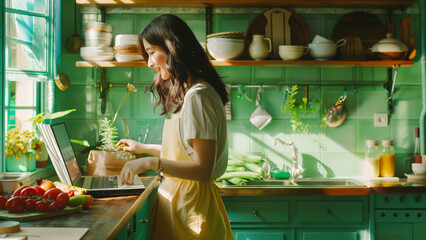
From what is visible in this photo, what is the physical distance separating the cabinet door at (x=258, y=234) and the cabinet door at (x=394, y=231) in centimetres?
60

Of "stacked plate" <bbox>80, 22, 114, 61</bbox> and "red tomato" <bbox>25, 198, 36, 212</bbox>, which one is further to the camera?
"stacked plate" <bbox>80, 22, 114, 61</bbox>

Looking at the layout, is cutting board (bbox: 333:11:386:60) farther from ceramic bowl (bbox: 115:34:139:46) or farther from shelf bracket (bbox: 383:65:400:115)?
ceramic bowl (bbox: 115:34:139:46)

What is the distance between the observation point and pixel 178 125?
184 centimetres

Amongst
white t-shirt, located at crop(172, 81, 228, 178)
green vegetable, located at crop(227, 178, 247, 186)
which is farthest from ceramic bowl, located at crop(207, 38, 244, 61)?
white t-shirt, located at crop(172, 81, 228, 178)

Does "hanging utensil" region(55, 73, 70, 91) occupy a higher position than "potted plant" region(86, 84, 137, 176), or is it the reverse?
"hanging utensil" region(55, 73, 70, 91)

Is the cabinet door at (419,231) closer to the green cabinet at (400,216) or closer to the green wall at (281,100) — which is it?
the green cabinet at (400,216)

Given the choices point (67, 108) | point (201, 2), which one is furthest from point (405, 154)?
point (67, 108)

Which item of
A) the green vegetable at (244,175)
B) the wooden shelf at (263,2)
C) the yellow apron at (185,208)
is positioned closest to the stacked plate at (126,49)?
the wooden shelf at (263,2)

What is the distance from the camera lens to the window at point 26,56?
280 centimetres

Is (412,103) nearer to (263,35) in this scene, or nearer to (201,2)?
(263,35)

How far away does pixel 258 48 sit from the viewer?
3.19 metres

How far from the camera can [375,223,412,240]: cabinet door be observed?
3025mm

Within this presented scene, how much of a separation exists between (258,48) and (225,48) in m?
0.23

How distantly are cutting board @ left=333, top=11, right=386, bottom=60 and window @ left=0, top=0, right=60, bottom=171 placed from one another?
196cm
